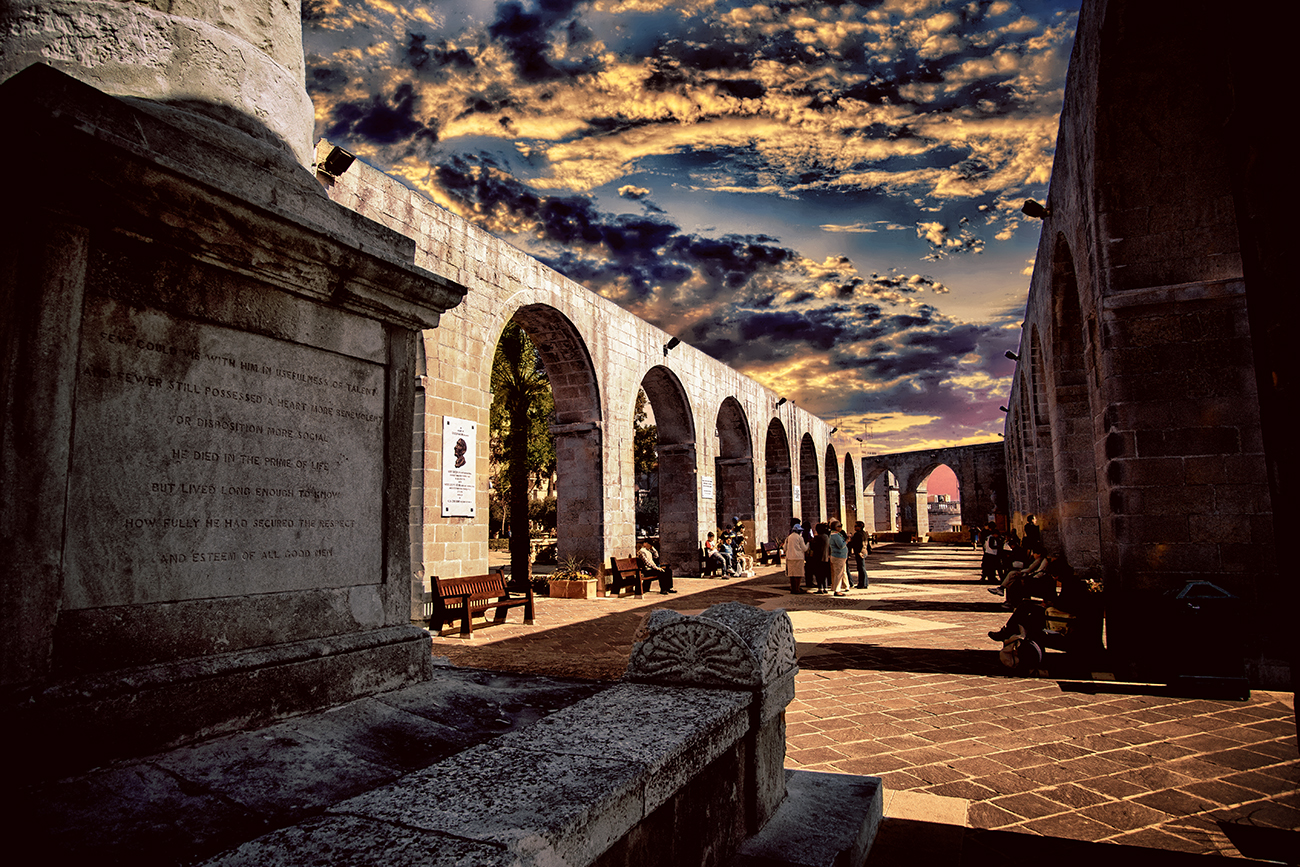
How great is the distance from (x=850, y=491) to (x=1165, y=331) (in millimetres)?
30468

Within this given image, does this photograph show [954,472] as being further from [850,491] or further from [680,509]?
[680,509]

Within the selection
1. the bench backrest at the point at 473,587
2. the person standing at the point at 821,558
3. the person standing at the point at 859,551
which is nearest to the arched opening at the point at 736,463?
the person standing at the point at 859,551

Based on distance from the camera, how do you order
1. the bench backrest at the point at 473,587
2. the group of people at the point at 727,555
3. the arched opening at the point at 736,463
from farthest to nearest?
1. the arched opening at the point at 736,463
2. the group of people at the point at 727,555
3. the bench backrest at the point at 473,587

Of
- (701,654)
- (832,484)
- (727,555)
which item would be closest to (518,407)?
(727,555)

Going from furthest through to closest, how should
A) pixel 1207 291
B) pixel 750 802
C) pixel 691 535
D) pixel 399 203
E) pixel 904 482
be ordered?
pixel 904 482
pixel 691 535
pixel 399 203
pixel 1207 291
pixel 750 802

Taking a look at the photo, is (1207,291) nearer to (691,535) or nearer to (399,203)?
(399,203)

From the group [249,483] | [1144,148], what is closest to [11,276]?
[249,483]

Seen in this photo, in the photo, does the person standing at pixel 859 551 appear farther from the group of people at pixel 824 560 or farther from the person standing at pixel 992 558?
the person standing at pixel 992 558

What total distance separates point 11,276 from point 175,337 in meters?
0.38

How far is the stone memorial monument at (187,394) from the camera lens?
157 cm

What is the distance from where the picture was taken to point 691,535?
17.2m

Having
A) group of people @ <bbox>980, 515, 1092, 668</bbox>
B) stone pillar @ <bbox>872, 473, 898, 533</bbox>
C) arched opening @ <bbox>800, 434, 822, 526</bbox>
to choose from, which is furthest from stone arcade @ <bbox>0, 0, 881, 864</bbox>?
stone pillar @ <bbox>872, 473, 898, 533</bbox>

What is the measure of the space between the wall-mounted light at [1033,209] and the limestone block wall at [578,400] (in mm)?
7450

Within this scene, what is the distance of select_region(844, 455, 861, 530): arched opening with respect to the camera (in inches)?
1348
